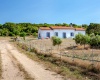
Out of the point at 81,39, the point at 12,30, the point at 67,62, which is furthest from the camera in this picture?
the point at 12,30

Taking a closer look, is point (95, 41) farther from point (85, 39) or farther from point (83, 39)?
point (83, 39)

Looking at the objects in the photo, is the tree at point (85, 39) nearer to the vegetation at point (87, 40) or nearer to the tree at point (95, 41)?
the vegetation at point (87, 40)

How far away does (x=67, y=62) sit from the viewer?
59.0ft

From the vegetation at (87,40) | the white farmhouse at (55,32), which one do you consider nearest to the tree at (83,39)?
the vegetation at (87,40)

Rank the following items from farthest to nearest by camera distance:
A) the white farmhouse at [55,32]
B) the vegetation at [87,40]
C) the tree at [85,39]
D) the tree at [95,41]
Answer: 1. the white farmhouse at [55,32]
2. the tree at [85,39]
3. the vegetation at [87,40]
4. the tree at [95,41]


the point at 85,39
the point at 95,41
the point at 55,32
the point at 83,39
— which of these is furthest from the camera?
the point at 55,32

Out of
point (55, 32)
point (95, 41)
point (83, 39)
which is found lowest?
point (95, 41)

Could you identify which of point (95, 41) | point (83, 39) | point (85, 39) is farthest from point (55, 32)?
point (95, 41)

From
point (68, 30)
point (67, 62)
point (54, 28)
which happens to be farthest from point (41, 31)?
point (67, 62)

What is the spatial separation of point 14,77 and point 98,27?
57.9 meters

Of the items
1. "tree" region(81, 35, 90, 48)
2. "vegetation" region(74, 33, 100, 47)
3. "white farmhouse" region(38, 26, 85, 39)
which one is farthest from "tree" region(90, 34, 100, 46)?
"white farmhouse" region(38, 26, 85, 39)

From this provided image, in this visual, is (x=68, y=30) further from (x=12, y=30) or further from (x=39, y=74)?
(x=39, y=74)

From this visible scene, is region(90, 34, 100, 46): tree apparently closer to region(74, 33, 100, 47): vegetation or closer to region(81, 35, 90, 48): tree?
region(74, 33, 100, 47): vegetation

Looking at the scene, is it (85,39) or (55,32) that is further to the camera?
(55,32)
